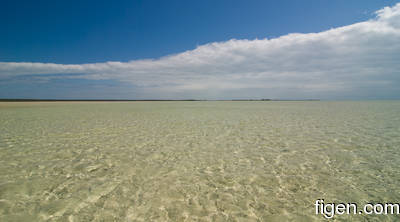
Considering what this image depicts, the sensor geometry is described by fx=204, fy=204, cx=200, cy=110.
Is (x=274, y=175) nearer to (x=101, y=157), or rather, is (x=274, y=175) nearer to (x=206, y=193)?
(x=206, y=193)

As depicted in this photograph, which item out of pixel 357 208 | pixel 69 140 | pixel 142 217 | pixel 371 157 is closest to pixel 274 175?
pixel 357 208

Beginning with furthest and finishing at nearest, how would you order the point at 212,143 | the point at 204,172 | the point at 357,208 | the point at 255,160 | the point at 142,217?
1. the point at 212,143
2. the point at 255,160
3. the point at 204,172
4. the point at 357,208
5. the point at 142,217

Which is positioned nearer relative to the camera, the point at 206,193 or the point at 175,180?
the point at 206,193

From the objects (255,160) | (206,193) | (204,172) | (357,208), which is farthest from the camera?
(255,160)

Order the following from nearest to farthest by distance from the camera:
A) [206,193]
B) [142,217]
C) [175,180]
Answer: [142,217] < [206,193] < [175,180]

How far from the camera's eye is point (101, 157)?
6332mm

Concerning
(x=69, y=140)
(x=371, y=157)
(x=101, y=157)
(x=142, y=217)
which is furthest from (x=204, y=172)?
(x=69, y=140)

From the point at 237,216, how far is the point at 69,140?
8184 mm

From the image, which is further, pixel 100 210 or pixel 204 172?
pixel 204 172

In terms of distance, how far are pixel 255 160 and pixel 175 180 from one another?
8.43 ft

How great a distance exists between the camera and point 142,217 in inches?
124

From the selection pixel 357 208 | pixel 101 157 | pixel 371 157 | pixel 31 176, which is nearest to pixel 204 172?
pixel 357 208

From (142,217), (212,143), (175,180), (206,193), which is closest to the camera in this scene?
(142,217)

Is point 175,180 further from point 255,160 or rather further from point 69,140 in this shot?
point 69,140
